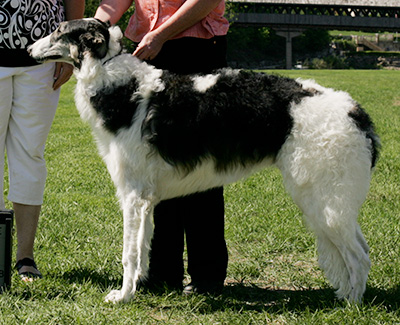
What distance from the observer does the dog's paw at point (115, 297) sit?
391 cm

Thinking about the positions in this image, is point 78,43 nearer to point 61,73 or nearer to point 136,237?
point 61,73

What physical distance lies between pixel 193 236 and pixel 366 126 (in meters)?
1.46

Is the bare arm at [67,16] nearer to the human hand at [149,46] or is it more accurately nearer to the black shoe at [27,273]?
the human hand at [149,46]

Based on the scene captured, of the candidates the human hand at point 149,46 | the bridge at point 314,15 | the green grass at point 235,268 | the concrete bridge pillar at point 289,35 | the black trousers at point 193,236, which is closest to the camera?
the green grass at point 235,268

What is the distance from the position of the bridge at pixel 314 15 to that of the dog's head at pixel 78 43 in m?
47.1

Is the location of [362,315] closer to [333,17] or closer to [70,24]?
[70,24]

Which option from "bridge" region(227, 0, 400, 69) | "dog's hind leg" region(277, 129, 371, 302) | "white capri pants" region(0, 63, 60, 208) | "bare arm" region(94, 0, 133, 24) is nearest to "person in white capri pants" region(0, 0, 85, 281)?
"white capri pants" region(0, 63, 60, 208)

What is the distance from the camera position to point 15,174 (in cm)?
434

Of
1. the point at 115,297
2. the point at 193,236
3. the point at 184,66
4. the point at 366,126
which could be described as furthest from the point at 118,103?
the point at 366,126

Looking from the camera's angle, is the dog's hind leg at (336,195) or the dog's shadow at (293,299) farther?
the dog's shadow at (293,299)

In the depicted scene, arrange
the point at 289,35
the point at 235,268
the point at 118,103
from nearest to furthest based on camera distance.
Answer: the point at 118,103 → the point at 235,268 → the point at 289,35

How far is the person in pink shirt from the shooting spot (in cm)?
393

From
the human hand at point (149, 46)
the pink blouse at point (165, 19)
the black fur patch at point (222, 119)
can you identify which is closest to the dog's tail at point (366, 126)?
the black fur patch at point (222, 119)

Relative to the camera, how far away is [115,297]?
155 inches
